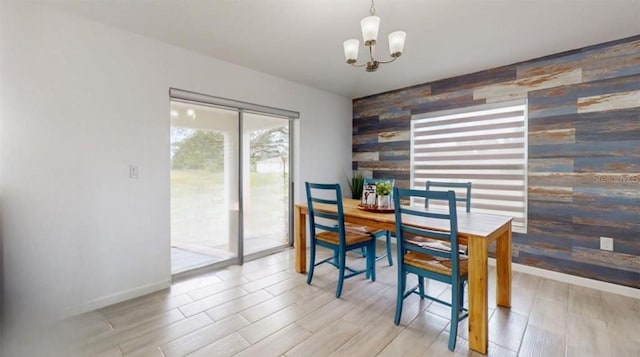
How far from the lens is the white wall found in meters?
1.99

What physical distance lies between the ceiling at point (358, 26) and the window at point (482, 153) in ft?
2.11

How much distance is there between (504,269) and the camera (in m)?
2.30

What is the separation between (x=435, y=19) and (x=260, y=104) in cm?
211

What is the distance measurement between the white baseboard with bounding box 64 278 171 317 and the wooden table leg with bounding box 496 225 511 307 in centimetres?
304

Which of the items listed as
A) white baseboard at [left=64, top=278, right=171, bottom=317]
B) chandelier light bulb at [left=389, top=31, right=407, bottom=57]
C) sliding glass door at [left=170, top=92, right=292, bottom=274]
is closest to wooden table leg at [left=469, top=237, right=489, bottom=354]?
chandelier light bulb at [left=389, top=31, right=407, bottom=57]

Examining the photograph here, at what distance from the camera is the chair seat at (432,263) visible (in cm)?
192

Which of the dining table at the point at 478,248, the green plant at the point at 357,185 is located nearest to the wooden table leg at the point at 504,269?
the dining table at the point at 478,248

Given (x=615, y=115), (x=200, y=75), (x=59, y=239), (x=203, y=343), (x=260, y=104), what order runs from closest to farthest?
(x=203, y=343) → (x=59, y=239) → (x=615, y=115) → (x=200, y=75) → (x=260, y=104)

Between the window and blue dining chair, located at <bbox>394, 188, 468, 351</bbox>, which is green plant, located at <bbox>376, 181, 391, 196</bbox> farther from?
the window

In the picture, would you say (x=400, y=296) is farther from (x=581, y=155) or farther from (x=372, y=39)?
(x=581, y=155)

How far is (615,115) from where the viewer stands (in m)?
2.58

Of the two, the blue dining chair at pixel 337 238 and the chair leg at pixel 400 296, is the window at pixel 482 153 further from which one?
the chair leg at pixel 400 296

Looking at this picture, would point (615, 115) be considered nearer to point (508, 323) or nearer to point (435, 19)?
point (435, 19)

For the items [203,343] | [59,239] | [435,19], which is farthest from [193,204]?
[435,19]
